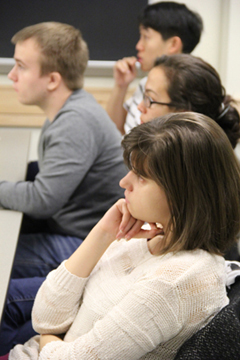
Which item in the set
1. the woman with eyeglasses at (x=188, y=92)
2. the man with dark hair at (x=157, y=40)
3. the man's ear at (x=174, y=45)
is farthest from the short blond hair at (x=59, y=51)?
the man's ear at (x=174, y=45)

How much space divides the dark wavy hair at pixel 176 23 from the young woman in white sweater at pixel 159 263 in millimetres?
1623

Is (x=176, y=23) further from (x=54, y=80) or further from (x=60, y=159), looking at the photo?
(x=60, y=159)

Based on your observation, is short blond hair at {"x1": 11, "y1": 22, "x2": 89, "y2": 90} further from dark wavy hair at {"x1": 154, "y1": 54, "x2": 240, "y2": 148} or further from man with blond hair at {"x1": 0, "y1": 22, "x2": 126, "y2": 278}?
dark wavy hair at {"x1": 154, "y1": 54, "x2": 240, "y2": 148}

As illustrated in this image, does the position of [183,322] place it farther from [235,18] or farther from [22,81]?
[235,18]

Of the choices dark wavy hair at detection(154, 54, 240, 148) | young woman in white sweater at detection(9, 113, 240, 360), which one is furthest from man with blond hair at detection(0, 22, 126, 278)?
young woman in white sweater at detection(9, 113, 240, 360)

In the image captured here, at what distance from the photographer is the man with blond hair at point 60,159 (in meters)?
1.41

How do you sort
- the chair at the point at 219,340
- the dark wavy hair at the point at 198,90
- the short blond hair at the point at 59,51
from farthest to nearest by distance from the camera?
the short blond hair at the point at 59,51
the dark wavy hair at the point at 198,90
the chair at the point at 219,340

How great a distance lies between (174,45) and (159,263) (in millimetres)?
1761

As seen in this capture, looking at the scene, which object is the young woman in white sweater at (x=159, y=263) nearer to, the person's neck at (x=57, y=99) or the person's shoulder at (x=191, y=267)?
the person's shoulder at (x=191, y=267)

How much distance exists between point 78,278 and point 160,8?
6.32 ft

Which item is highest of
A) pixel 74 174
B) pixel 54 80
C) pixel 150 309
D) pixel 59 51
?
pixel 59 51

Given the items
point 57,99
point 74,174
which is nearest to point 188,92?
point 74,174

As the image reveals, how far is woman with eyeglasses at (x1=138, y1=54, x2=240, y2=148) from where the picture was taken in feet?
4.30

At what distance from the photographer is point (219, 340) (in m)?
0.61
